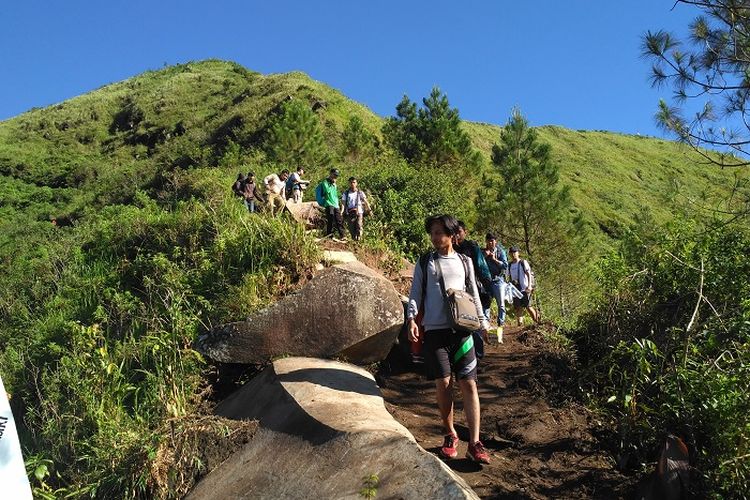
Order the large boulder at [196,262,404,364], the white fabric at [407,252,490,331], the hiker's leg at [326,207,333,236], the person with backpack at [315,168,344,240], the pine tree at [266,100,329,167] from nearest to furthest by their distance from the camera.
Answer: the white fabric at [407,252,490,331], the large boulder at [196,262,404,364], the person with backpack at [315,168,344,240], the hiker's leg at [326,207,333,236], the pine tree at [266,100,329,167]

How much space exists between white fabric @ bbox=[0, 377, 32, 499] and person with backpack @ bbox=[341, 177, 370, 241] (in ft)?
27.9

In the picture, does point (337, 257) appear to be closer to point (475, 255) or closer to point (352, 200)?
point (475, 255)

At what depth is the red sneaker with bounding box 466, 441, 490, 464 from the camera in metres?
4.48

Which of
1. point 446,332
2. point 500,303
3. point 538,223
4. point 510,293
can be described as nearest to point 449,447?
point 446,332

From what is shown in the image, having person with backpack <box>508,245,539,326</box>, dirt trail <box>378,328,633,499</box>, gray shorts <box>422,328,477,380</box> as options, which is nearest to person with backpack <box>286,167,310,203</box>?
person with backpack <box>508,245,539,326</box>

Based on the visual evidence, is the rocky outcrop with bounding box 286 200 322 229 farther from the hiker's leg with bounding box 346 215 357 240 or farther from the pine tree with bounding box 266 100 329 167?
the pine tree with bounding box 266 100 329 167

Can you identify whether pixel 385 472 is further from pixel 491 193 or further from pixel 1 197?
pixel 1 197

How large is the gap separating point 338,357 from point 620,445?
2652 millimetres

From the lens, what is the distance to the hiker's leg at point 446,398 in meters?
4.55

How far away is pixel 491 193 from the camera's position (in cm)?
Result: 2198

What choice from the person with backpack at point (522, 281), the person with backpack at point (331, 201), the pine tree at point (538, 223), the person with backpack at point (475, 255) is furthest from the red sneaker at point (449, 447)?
the pine tree at point (538, 223)

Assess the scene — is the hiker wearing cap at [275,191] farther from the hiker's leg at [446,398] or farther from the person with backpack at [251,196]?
the hiker's leg at [446,398]

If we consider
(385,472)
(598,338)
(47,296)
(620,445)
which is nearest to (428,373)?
(385,472)

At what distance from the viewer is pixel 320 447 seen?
4348mm
